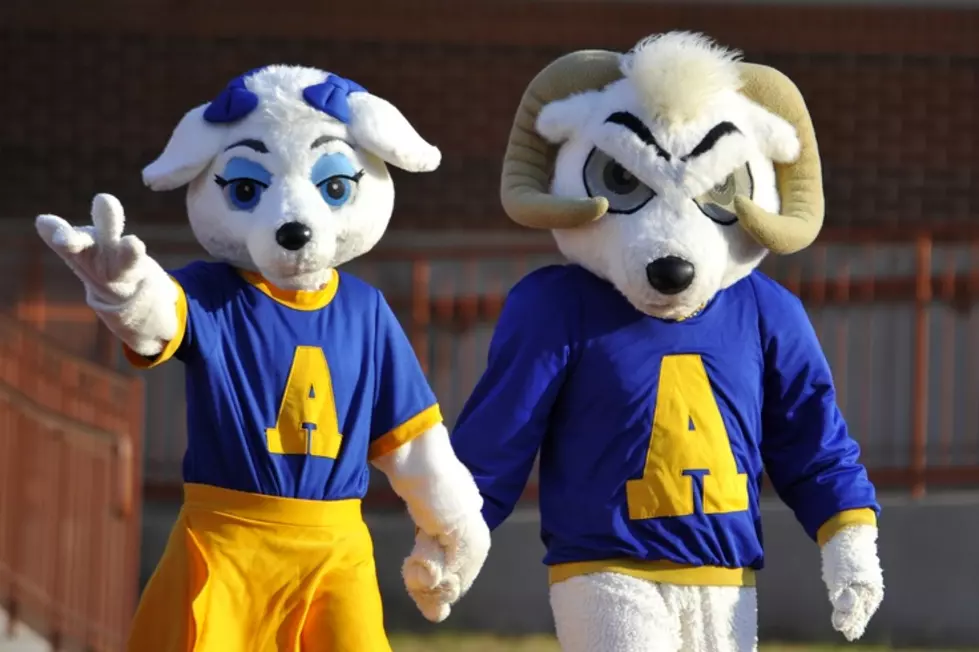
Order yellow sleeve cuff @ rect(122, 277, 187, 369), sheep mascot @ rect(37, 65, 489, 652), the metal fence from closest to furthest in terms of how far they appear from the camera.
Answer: yellow sleeve cuff @ rect(122, 277, 187, 369) → sheep mascot @ rect(37, 65, 489, 652) → the metal fence

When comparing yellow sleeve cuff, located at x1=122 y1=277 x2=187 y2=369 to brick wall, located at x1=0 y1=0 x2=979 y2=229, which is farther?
brick wall, located at x1=0 y1=0 x2=979 y2=229

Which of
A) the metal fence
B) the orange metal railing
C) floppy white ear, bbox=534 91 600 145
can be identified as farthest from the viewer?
the metal fence

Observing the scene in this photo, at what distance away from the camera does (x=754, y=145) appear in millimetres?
5012

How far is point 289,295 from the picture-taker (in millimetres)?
4801

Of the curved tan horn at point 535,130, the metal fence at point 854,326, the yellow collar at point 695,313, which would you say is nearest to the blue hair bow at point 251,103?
the curved tan horn at point 535,130

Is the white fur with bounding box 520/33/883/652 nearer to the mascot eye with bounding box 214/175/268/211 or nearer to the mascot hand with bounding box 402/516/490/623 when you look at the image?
the mascot hand with bounding box 402/516/490/623

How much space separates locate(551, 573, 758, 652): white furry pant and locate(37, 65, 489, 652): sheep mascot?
302 millimetres

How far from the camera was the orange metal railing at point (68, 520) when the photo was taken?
773 cm

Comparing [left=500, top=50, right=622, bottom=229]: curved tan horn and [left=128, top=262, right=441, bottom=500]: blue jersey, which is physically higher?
[left=500, top=50, right=622, bottom=229]: curved tan horn

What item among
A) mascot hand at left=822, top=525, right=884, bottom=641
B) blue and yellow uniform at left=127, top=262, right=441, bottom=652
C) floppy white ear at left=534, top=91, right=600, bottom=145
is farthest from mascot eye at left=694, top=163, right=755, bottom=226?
blue and yellow uniform at left=127, top=262, right=441, bottom=652

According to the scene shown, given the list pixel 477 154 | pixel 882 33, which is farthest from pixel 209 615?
pixel 882 33

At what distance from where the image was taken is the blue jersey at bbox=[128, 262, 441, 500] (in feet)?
15.3

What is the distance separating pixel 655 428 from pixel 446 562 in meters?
0.60

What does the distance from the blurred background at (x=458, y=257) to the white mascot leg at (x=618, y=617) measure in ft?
10.2
